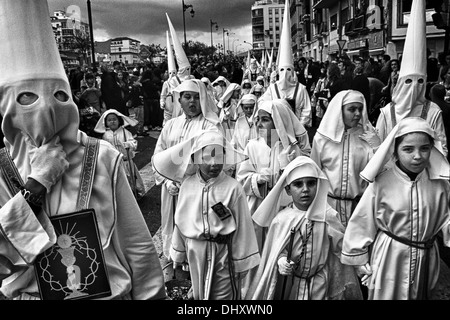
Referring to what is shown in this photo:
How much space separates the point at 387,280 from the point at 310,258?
1.89 feet

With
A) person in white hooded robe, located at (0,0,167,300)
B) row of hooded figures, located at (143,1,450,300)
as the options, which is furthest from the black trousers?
person in white hooded robe, located at (0,0,167,300)

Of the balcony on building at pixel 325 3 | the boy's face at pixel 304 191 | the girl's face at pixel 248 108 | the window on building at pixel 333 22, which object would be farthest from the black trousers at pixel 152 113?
the window on building at pixel 333 22

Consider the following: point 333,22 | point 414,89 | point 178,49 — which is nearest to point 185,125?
point 414,89

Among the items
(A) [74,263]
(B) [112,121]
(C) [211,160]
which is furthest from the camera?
(B) [112,121]

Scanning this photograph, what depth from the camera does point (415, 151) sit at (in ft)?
11.2

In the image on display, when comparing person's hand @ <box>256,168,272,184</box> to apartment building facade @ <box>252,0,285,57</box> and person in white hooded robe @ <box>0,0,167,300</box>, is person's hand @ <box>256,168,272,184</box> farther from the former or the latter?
apartment building facade @ <box>252,0,285,57</box>

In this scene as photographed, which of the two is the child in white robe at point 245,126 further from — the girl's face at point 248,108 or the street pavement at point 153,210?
the street pavement at point 153,210

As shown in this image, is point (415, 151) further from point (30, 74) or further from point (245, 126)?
point (245, 126)

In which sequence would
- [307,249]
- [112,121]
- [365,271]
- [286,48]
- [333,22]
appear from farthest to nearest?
1. [333,22]
2. [286,48]
3. [112,121]
4. [307,249]
5. [365,271]

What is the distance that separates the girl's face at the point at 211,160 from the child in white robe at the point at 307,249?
60 cm

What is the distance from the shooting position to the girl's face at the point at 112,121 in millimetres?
8047

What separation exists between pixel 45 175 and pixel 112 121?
6.09 meters
